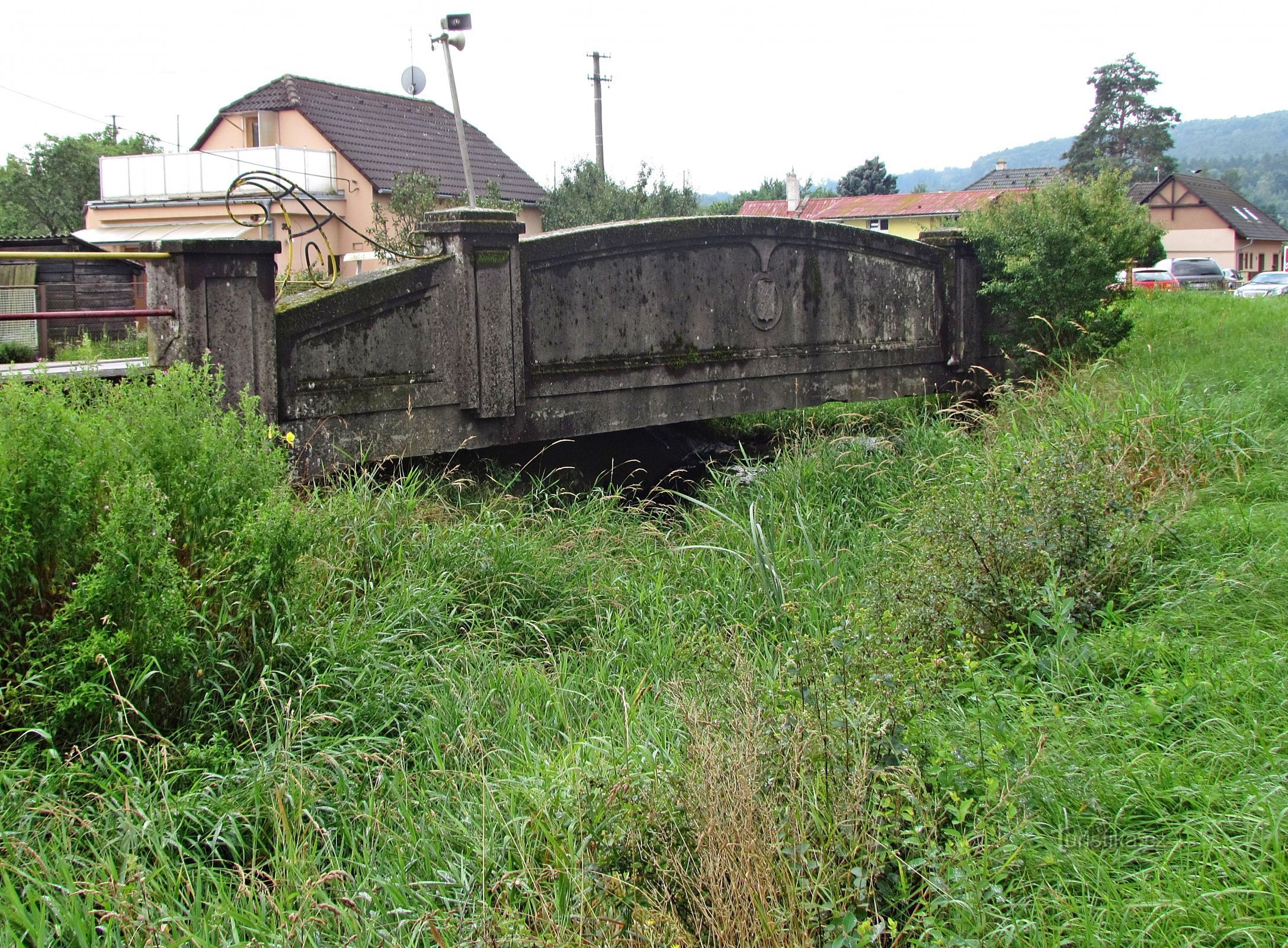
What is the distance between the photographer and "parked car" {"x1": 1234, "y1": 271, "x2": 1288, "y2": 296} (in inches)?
1120

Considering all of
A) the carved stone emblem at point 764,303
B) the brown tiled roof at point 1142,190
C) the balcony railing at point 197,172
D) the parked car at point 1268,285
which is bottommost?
the carved stone emblem at point 764,303

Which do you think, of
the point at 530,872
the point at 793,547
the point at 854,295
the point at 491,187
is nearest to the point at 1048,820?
Result: the point at 530,872

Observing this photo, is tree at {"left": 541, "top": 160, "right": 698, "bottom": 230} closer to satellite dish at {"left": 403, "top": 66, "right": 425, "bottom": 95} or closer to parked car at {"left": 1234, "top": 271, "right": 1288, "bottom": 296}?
satellite dish at {"left": 403, "top": 66, "right": 425, "bottom": 95}

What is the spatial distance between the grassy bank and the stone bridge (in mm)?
1225

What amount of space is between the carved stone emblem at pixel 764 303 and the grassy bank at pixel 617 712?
3.58m

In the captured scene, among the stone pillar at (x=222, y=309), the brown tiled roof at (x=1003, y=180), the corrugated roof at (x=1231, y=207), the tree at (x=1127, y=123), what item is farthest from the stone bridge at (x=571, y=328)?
the tree at (x=1127, y=123)

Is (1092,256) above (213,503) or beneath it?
above

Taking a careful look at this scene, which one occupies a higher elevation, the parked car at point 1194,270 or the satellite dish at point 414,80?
the satellite dish at point 414,80

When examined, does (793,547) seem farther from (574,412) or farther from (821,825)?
(821,825)

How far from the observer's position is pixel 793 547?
23.0 ft

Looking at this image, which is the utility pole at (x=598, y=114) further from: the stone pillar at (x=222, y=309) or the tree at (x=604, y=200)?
the stone pillar at (x=222, y=309)

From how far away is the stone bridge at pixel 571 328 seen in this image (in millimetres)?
6898

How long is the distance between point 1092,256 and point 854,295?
212cm

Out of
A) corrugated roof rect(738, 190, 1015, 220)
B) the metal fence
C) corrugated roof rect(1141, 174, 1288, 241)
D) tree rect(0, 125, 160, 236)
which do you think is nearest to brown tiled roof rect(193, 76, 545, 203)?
tree rect(0, 125, 160, 236)
